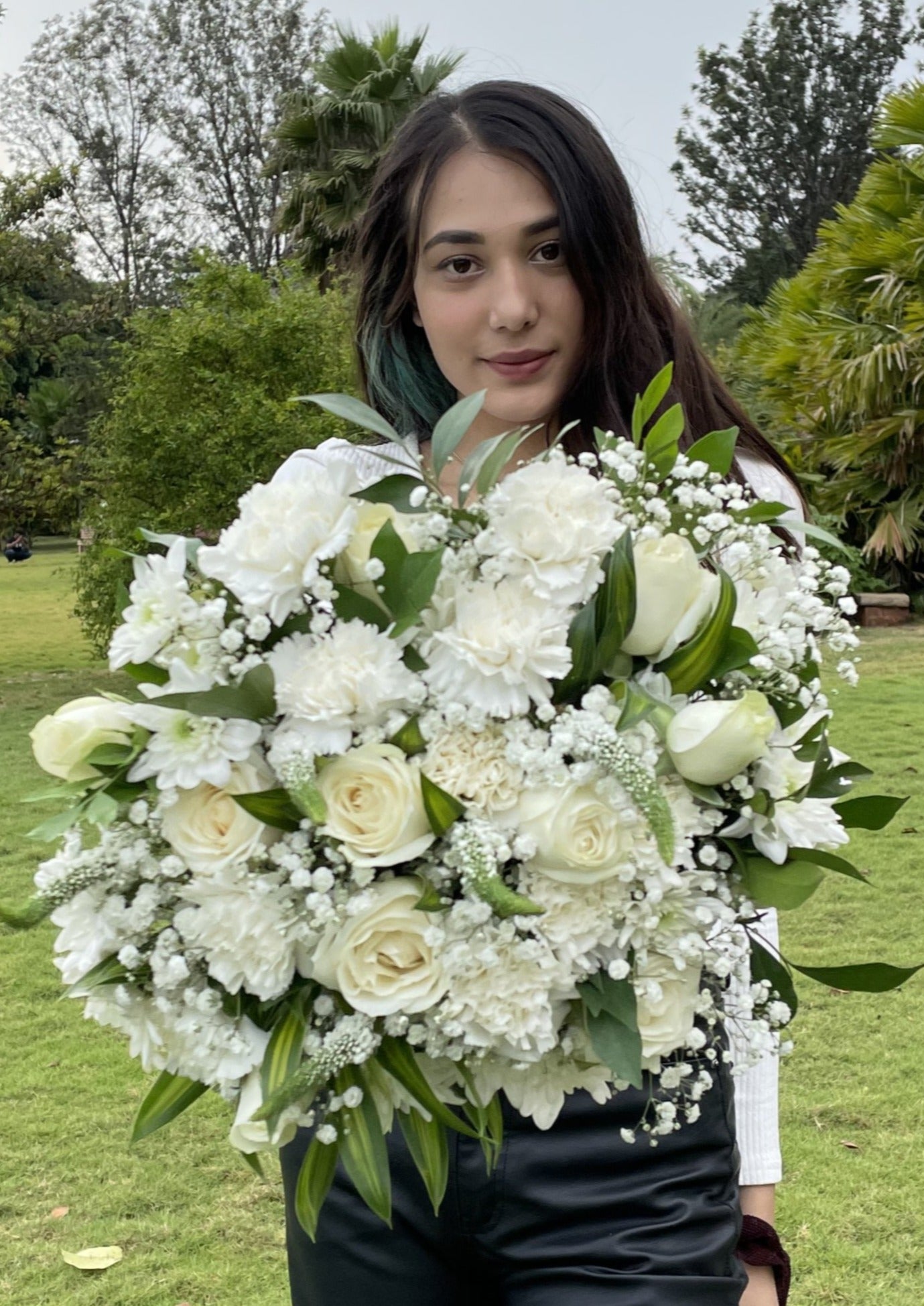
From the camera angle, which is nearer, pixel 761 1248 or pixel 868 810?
pixel 868 810

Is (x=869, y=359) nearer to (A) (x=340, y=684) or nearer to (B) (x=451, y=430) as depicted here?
(B) (x=451, y=430)

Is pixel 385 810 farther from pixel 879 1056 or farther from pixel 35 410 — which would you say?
pixel 35 410

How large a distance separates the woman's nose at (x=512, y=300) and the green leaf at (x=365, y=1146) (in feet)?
3.11

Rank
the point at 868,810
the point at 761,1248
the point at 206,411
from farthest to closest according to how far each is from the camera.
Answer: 1. the point at 206,411
2. the point at 761,1248
3. the point at 868,810

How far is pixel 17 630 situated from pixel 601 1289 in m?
16.0

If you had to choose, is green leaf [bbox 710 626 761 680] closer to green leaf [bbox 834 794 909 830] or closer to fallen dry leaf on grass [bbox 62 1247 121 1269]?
green leaf [bbox 834 794 909 830]

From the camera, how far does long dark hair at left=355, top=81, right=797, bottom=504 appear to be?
176cm

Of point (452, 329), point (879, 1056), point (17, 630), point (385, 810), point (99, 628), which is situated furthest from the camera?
point (17, 630)

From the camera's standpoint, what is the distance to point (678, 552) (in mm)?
1183

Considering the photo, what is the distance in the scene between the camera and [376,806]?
3.65 feet

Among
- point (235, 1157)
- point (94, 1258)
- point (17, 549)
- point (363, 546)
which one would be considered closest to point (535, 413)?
point (363, 546)

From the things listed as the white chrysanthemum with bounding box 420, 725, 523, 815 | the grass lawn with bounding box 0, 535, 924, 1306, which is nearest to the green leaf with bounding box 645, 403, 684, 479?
the white chrysanthemum with bounding box 420, 725, 523, 815

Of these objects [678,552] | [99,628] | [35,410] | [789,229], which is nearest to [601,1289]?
[678,552]

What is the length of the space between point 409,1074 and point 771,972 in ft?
1.37
